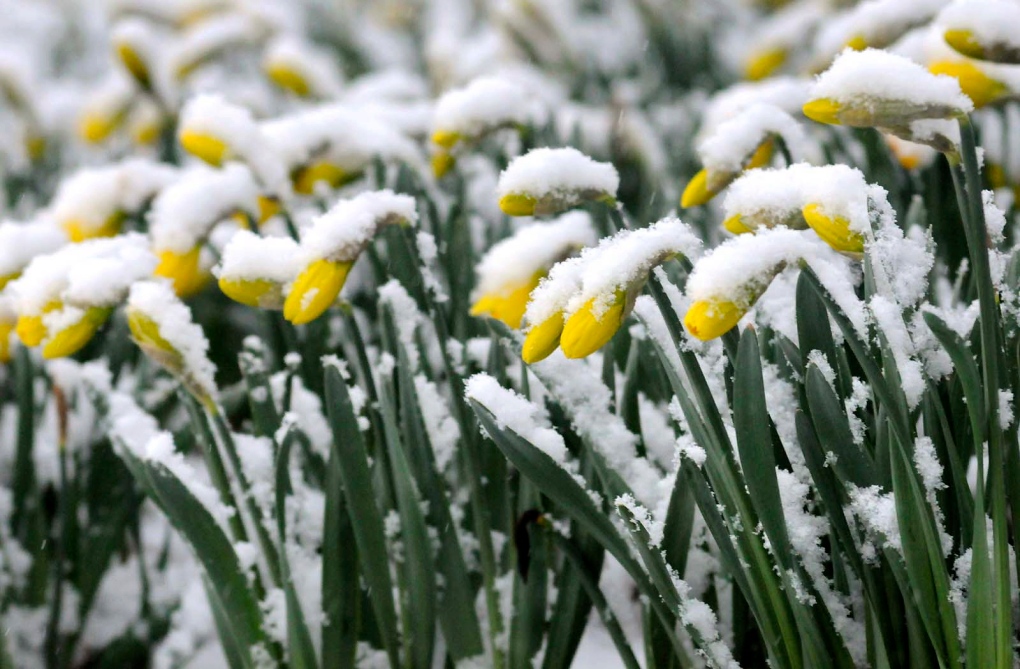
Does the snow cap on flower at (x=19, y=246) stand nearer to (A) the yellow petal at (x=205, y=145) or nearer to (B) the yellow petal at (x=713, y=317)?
(A) the yellow petal at (x=205, y=145)

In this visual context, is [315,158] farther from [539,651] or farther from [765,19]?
[765,19]

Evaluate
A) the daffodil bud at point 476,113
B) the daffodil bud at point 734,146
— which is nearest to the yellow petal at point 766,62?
the daffodil bud at point 476,113

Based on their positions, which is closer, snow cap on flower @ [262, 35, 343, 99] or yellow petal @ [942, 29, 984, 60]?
yellow petal @ [942, 29, 984, 60]

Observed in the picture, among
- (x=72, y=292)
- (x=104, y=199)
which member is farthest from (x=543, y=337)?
(x=104, y=199)

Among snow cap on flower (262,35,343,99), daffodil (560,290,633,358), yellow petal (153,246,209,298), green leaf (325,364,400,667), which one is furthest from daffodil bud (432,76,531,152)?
snow cap on flower (262,35,343,99)

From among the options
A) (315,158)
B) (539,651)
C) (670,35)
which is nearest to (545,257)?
(539,651)

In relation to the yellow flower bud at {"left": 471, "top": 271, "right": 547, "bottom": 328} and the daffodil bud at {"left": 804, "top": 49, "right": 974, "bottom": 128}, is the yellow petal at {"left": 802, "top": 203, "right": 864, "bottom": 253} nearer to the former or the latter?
the daffodil bud at {"left": 804, "top": 49, "right": 974, "bottom": 128}

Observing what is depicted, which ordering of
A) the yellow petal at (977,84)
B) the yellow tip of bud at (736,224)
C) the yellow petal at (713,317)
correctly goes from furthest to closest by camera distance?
the yellow petal at (977,84) → the yellow tip of bud at (736,224) → the yellow petal at (713,317)
